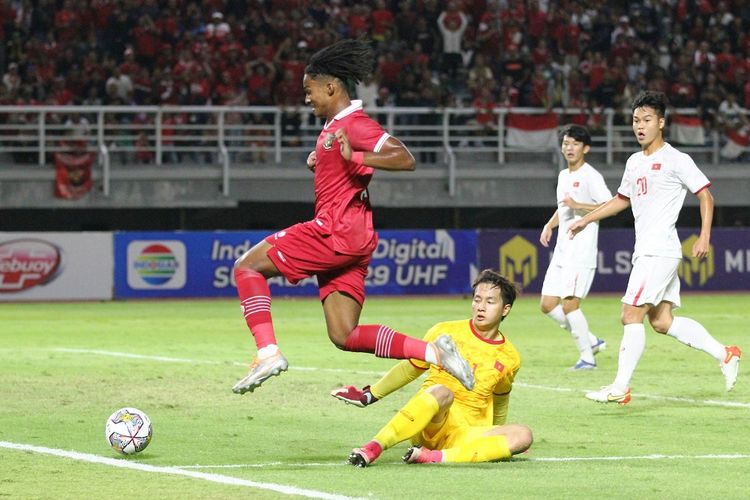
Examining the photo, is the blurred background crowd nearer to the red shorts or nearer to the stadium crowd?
the stadium crowd

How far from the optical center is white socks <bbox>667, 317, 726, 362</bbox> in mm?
12031

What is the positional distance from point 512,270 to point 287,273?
2083 centimetres

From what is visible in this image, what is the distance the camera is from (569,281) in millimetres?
15055

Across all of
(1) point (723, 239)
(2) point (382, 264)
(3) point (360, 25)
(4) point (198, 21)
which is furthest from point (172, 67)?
(1) point (723, 239)

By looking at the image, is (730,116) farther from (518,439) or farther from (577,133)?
(518,439)

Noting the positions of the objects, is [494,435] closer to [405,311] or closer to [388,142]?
[388,142]

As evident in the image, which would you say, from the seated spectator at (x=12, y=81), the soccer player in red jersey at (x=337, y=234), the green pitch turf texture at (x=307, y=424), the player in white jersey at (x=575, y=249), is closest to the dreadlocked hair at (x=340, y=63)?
the soccer player in red jersey at (x=337, y=234)

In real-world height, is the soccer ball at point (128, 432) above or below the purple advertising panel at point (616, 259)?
above

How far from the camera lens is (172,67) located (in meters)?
31.3

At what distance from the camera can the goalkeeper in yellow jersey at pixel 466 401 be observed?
8156 millimetres

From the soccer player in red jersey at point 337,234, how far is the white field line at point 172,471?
899mm

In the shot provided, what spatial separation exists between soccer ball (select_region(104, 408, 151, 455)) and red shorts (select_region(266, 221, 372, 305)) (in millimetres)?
1251

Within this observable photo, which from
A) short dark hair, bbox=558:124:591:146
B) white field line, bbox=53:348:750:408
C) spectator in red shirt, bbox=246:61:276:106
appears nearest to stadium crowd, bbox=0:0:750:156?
spectator in red shirt, bbox=246:61:276:106

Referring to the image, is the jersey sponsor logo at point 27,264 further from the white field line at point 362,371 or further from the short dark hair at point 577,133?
the short dark hair at point 577,133
